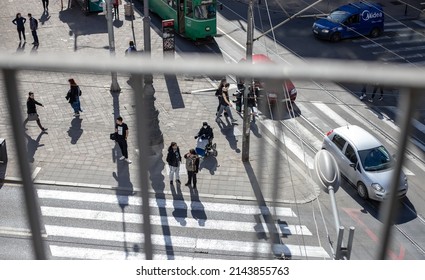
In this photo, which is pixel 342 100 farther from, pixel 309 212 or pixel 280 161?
pixel 309 212

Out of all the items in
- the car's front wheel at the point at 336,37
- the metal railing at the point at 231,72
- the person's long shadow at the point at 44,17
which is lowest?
the person's long shadow at the point at 44,17

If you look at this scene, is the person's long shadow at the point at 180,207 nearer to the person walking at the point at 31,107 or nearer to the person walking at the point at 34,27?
the person walking at the point at 31,107

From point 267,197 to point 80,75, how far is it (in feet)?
3.02

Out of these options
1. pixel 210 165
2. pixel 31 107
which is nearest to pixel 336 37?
pixel 210 165

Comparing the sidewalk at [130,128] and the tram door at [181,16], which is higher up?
the sidewalk at [130,128]

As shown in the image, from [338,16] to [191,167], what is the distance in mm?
12295

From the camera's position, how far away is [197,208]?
1262 centimetres

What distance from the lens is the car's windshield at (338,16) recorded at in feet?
72.9

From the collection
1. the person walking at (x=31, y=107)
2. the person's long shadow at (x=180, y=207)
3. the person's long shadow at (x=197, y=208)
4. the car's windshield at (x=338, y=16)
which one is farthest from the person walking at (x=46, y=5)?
the person walking at (x=31, y=107)

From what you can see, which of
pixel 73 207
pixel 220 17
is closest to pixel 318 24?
pixel 220 17

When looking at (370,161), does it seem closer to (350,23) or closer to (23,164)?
(23,164)

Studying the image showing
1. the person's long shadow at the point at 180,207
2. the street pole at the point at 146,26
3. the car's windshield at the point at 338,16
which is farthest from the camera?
the car's windshield at the point at 338,16

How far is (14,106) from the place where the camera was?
2580 mm

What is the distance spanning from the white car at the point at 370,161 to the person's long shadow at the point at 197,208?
A: 3.37m
